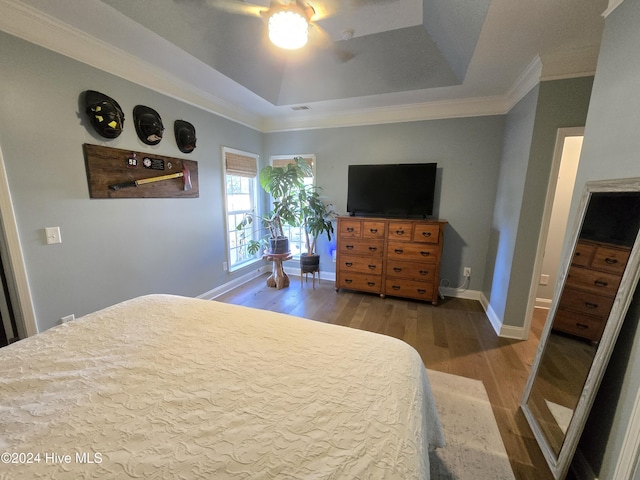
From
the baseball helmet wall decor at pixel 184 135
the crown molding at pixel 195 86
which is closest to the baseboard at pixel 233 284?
the baseball helmet wall decor at pixel 184 135

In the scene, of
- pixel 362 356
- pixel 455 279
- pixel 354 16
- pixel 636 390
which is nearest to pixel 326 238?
pixel 455 279

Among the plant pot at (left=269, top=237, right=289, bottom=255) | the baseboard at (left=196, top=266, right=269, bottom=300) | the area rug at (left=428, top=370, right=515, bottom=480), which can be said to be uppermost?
the plant pot at (left=269, top=237, right=289, bottom=255)

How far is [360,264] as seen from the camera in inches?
137

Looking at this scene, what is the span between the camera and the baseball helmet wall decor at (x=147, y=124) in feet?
7.47

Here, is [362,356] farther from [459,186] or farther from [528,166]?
[459,186]

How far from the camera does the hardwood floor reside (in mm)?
1528

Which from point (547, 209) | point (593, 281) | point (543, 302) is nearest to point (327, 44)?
point (547, 209)

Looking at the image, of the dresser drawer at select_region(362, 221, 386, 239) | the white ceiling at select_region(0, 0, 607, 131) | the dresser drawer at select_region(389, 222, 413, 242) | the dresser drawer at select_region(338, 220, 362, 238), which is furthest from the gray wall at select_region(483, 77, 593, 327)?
the dresser drawer at select_region(338, 220, 362, 238)

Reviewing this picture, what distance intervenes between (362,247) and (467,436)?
87.7 inches

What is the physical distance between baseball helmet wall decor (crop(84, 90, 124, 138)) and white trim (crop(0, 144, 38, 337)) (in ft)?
2.01

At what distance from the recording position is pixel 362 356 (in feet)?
3.56

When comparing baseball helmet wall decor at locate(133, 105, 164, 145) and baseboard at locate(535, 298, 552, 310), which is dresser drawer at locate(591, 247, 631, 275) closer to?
baseboard at locate(535, 298, 552, 310)

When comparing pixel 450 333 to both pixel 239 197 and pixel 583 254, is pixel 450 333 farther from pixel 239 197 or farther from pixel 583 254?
pixel 239 197

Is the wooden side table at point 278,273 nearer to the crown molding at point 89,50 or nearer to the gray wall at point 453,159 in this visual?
the gray wall at point 453,159
